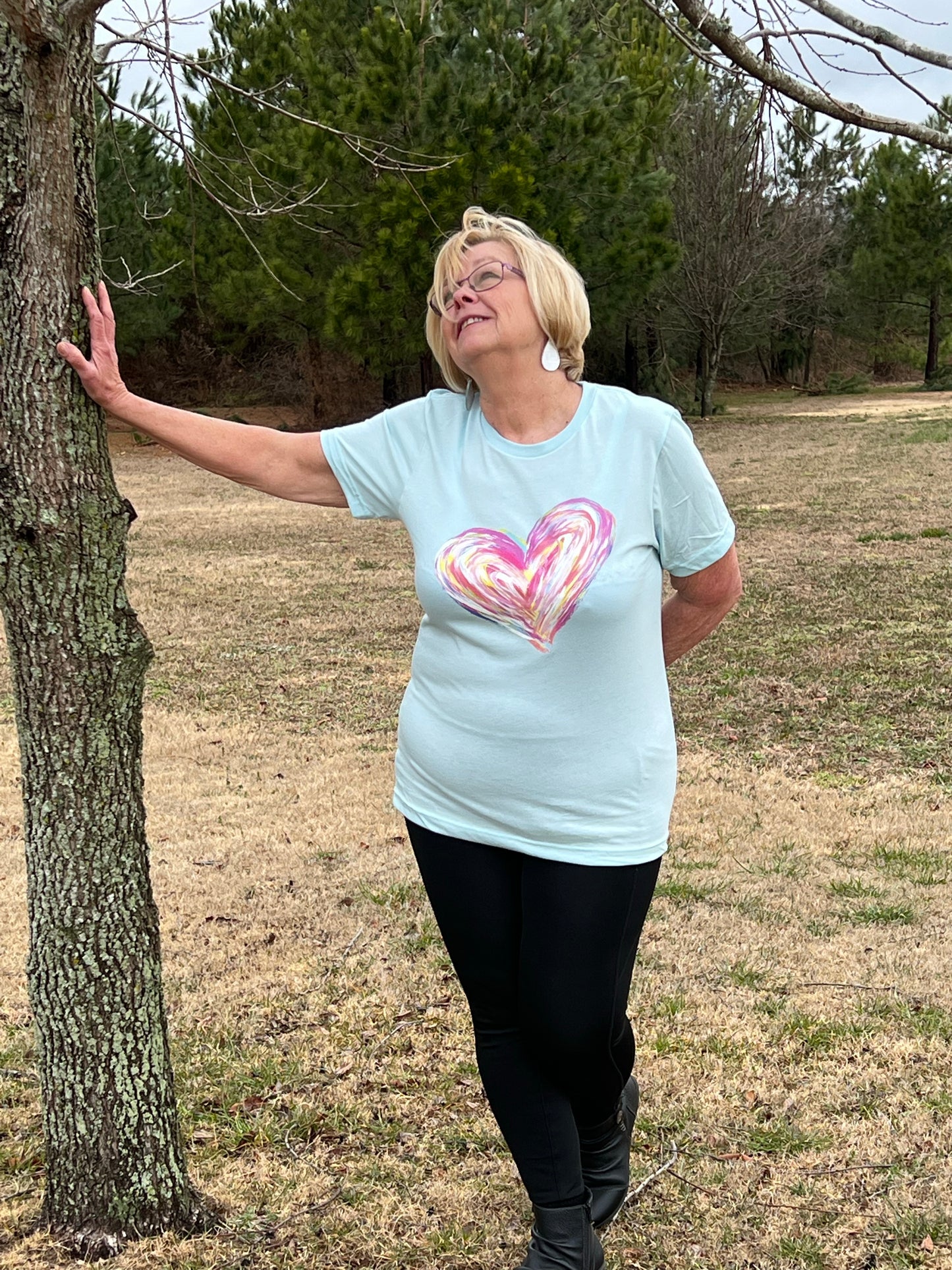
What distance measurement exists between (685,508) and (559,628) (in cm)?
30

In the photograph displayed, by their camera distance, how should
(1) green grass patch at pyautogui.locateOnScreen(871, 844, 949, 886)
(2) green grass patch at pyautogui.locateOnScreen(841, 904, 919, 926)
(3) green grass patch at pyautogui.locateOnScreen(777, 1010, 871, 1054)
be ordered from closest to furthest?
1. (3) green grass patch at pyautogui.locateOnScreen(777, 1010, 871, 1054)
2. (2) green grass patch at pyautogui.locateOnScreen(841, 904, 919, 926)
3. (1) green grass patch at pyautogui.locateOnScreen(871, 844, 949, 886)

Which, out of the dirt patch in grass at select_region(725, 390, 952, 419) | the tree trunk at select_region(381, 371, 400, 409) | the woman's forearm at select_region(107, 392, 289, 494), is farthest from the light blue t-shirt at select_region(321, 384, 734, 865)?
the dirt patch in grass at select_region(725, 390, 952, 419)

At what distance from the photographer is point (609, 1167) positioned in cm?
243

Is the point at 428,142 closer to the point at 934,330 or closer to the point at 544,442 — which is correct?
the point at 544,442

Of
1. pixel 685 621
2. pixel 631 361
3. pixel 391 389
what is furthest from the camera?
pixel 631 361

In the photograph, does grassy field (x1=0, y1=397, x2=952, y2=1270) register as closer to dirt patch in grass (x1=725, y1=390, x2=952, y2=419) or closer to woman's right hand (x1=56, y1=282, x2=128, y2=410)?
woman's right hand (x1=56, y1=282, x2=128, y2=410)

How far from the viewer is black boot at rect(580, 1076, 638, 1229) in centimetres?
241

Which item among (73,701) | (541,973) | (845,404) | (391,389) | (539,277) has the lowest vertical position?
(541,973)

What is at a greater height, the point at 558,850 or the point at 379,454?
the point at 379,454

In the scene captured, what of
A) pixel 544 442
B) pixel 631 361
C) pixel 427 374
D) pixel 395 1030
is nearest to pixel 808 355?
pixel 631 361

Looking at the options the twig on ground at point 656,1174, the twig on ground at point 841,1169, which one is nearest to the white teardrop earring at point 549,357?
the twig on ground at point 656,1174

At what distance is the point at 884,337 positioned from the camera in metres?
41.4

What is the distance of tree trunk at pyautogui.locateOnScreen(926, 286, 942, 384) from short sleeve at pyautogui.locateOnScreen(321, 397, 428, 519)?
37.7m

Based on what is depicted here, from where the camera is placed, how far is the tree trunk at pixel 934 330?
3653cm
